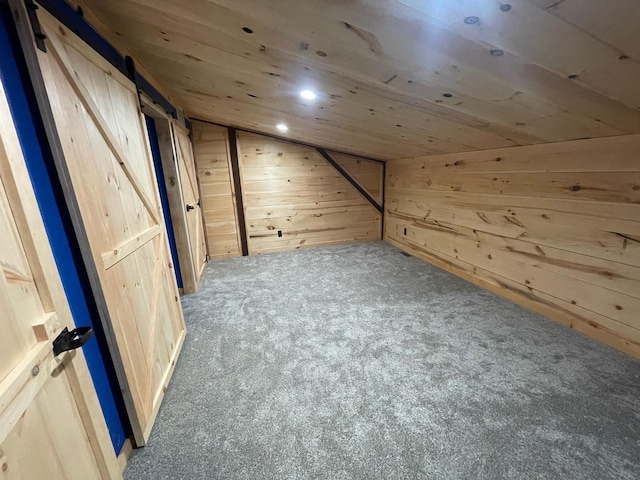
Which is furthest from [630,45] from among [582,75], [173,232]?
[173,232]

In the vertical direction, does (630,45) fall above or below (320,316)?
above

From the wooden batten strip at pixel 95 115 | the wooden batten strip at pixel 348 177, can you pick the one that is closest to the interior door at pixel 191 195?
the wooden batten strip at pixel 95 115

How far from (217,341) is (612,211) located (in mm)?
3005

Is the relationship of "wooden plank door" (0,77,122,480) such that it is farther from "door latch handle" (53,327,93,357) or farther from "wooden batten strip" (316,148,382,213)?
"wooden batten strip" (316,148,382,213)

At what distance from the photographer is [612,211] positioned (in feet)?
5.92

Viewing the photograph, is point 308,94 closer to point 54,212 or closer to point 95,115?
point 95,115

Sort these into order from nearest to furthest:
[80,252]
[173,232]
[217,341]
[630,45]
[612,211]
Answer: [630,45], [80,252], [612,211], [217,341], [173,232]

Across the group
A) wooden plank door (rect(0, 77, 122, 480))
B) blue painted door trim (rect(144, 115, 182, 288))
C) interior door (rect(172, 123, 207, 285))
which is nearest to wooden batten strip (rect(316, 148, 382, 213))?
interior door (rect(172, 123, 207, 285))

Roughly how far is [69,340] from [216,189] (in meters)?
3.51

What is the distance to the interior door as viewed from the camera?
9.91 feet

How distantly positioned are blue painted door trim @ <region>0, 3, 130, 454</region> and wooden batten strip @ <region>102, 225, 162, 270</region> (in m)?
0.12

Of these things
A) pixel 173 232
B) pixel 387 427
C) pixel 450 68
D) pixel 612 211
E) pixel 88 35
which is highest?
pixel 88 35

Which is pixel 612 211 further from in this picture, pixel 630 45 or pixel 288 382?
pixel 288 382

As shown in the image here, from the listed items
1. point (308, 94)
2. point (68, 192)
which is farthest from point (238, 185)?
point (68, 192)
